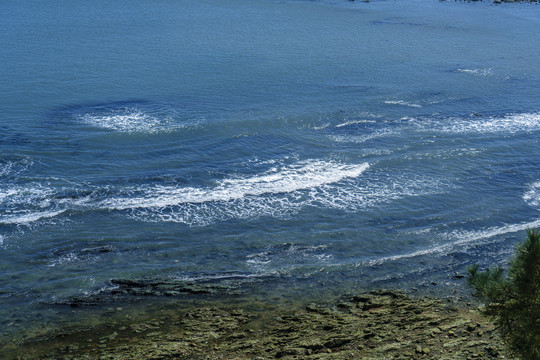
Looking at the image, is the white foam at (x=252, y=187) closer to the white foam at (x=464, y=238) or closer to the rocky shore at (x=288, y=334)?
the white foam at (x=464, y=238)

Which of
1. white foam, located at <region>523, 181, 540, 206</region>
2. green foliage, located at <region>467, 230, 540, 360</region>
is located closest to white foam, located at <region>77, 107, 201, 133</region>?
white foam, located at <region>523, 181, 540, 206</region>

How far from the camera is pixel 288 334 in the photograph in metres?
22.8

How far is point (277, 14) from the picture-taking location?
86.3 metres

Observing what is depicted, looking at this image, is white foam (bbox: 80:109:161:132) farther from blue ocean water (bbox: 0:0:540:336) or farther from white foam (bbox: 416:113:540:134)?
white foam (bbox: 416:113:540:134)

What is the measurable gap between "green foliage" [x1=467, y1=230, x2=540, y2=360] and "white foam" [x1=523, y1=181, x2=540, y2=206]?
72.9ft

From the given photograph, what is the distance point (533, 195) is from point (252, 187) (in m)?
16.9

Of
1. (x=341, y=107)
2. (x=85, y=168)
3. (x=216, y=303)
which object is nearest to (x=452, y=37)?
(x=341, y=107)

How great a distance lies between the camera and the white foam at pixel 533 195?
35906mm

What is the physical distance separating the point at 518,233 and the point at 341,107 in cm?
2045

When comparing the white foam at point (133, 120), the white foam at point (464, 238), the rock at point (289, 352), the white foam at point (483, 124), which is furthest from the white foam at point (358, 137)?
the rock at point (289, 352)

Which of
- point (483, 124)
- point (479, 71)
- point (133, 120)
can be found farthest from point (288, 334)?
point (479, 71)

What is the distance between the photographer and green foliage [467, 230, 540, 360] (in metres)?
14.6

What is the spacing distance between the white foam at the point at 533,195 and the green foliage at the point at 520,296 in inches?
875

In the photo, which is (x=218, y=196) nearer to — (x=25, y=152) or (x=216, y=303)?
(x=216, y=303)
